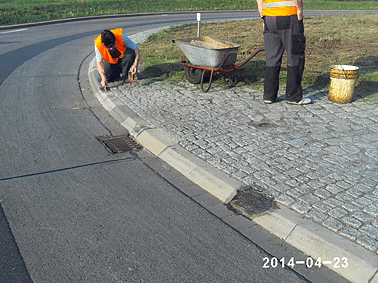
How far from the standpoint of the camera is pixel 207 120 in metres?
6.56

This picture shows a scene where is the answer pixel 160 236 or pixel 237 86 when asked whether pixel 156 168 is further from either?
pixel 237 86

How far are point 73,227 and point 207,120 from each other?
3308mm

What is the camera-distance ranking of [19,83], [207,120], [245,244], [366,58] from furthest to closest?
[366,58] → [19,83] → [207,120] → [245,244]

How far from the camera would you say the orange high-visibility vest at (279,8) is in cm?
670

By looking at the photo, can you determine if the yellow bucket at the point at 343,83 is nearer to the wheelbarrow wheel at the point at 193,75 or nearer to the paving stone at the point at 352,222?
the wheelbarrow wheel at the point at 193,75

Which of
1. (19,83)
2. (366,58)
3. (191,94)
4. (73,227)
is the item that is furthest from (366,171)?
(19,83)

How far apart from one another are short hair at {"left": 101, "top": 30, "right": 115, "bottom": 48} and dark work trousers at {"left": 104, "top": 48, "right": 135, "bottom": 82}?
62 cm

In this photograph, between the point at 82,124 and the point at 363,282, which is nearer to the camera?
the point at 363,282

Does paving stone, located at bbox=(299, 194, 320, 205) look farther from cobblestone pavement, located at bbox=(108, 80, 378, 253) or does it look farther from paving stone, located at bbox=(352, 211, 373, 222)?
paving stone, located at bbox=(352, 211, 373, 222)

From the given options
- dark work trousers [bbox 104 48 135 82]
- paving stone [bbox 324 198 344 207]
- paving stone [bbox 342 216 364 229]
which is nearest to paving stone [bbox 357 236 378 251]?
paving stone [bbox 342 216 364 229]

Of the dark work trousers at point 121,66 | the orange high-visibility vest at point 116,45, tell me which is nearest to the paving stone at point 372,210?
the orange high-visibility vest at point 116,45

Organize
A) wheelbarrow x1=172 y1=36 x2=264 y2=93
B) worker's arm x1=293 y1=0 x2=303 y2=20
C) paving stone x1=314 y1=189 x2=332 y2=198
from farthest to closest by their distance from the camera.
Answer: wheelbarrow x1=172 y1=36 x2=264 y2=93 → worker's arm x1=293 y1=0 x2=303 y2=20 → paving stone x1=314 y1=189 x2=332 y2=198

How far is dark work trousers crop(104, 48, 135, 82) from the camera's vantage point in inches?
345

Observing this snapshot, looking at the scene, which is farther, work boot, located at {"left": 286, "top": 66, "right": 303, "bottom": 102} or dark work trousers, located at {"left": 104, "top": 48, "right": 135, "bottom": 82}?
dark work trousers, located at {"left": 104, "top": 48, "right": 135, "bottom": 82}
